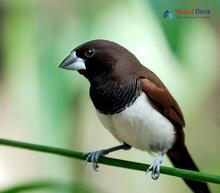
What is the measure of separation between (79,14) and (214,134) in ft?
1.41

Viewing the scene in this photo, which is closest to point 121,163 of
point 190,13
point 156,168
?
point 156,168

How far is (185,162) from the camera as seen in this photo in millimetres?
1369

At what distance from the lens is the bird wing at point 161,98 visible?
1228 millimetres

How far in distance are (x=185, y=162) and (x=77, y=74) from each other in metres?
0.29

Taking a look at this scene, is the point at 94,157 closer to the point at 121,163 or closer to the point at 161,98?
the point at 161,98

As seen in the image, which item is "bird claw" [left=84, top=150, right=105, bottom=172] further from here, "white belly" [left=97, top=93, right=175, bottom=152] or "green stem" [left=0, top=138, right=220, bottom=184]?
"green stem" [left=0, top=138, right=220, bottom=184]

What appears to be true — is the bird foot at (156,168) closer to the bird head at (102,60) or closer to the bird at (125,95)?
the bird at (125,95)

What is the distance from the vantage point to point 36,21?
131cm

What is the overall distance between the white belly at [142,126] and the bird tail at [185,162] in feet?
0.16

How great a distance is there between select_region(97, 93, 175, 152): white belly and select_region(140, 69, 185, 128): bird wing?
1 centimetres

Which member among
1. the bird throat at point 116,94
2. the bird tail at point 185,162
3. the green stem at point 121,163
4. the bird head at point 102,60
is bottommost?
the bird tail at point 185,162

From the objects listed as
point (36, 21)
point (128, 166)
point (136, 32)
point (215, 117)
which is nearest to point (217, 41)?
point (215, 117)

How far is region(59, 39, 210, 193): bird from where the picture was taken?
1.21 meters

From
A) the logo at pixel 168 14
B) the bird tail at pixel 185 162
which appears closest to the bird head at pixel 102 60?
the logo at pixel 168 14
